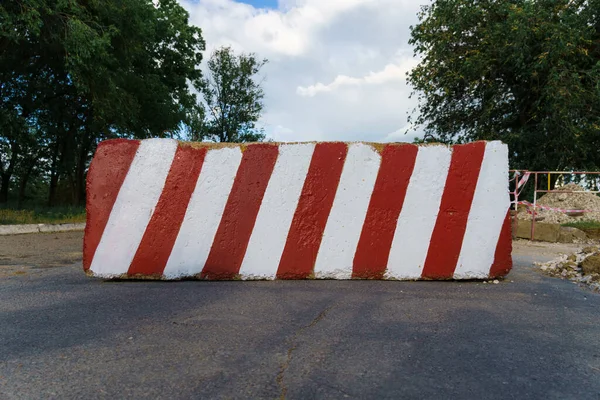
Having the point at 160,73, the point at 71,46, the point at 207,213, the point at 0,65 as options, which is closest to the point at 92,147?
the point at 160,73

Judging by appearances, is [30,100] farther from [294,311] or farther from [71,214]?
[294,311]

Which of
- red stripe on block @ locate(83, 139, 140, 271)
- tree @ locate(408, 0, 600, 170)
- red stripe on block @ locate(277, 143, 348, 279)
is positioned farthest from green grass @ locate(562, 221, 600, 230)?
red stripe on block @ locate(83, 139, 140, 271)

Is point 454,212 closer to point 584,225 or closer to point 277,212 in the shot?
point 277,212

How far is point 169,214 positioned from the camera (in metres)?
4.06

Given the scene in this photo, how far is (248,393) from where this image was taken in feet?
5.80

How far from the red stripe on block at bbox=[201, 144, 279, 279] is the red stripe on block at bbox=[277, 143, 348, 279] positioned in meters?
0.39

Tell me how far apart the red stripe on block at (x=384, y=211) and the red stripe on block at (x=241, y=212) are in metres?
1.06

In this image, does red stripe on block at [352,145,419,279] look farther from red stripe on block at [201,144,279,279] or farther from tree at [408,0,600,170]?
tree at [408,0,600,170]

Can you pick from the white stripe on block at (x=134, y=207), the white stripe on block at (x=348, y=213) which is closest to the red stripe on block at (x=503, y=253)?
the white stripe on block at (x=348, y=213)

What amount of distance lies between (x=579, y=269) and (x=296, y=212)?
3.26 meters

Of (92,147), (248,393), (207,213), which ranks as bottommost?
(248,393)

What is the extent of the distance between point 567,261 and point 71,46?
11573 millimetres

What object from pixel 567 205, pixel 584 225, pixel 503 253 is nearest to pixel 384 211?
pixel 503 253

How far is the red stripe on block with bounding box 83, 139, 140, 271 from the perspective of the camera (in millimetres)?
4000
